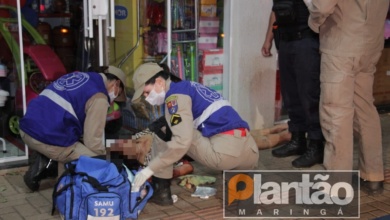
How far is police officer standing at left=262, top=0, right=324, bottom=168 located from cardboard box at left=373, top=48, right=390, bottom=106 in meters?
2.74

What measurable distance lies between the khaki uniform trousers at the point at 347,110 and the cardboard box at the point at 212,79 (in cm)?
211

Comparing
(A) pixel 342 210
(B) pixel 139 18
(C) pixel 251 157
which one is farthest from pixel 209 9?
(A) pixel 342 210

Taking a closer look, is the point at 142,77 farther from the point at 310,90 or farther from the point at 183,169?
the point at 310,90

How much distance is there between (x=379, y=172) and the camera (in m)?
4.74

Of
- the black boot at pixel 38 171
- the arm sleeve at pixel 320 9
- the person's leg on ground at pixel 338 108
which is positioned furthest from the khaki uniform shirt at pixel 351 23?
the black boot at pixel 38 171

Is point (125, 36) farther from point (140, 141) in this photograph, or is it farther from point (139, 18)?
point (140, 141)

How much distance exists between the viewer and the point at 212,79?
21.2ft

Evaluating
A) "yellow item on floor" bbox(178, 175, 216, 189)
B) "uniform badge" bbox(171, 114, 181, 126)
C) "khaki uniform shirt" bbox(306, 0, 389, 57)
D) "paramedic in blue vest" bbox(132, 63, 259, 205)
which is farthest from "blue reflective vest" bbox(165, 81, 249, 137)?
"khaki uniform shirt" bbox(306, 0, 389, 57)

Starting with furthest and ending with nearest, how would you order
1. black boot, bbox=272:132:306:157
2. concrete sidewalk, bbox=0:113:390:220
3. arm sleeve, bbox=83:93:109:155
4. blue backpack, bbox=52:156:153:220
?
black boot, bbox=272:132:306:157
arm sleeve, bbox=83:93:109:155
concrete sidewalk, bbox=0:113:390:220
blue backpack, bbox=52:156:153:220

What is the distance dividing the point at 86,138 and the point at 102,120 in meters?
0.21

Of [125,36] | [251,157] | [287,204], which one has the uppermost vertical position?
[125,36]

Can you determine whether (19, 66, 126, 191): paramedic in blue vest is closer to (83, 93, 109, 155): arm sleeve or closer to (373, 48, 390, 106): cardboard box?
(83, 93, 109, 155): arm sleeve

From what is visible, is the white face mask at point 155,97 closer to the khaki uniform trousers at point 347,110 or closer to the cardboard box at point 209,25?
the khaki uniform trousers at point 347,110

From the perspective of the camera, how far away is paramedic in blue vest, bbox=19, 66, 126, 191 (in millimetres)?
4477
